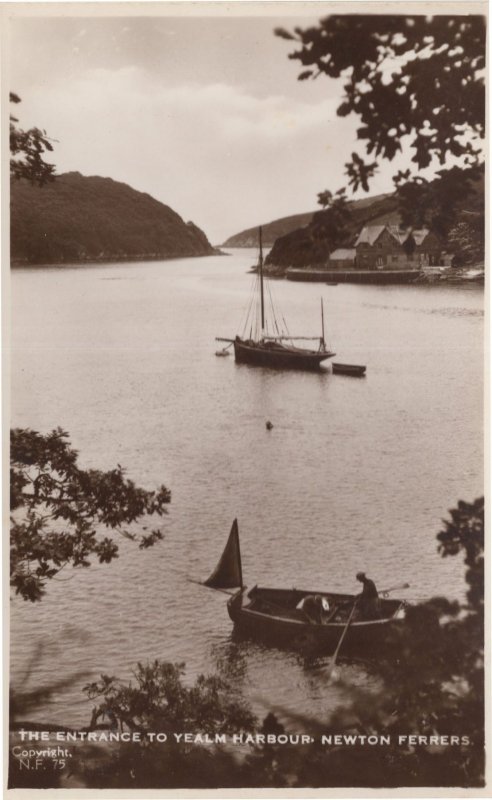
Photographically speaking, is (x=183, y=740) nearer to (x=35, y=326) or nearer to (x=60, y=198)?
(x=35, y=326)

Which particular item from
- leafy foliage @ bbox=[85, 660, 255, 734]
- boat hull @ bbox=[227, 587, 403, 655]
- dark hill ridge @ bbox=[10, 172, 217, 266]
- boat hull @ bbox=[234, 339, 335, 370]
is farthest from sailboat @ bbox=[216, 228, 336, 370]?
leafy foliage @ bbox=[85, 660, 255, 734]

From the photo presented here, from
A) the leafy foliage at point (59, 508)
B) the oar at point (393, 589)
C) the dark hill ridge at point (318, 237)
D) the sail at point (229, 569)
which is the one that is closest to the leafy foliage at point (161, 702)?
the sail at point (229, 569)

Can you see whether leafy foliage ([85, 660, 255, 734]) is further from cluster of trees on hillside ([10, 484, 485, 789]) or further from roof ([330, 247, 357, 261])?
roof ([330, 247, 357, 261])

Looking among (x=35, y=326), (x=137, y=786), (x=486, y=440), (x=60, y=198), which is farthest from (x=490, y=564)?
(x=60, y=198)

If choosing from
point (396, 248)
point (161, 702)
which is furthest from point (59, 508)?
point (396, 248)

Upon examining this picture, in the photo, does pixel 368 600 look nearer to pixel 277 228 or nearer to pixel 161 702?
pixel 161 702

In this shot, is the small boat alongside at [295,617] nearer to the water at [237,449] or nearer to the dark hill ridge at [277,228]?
the water at [237,449]
